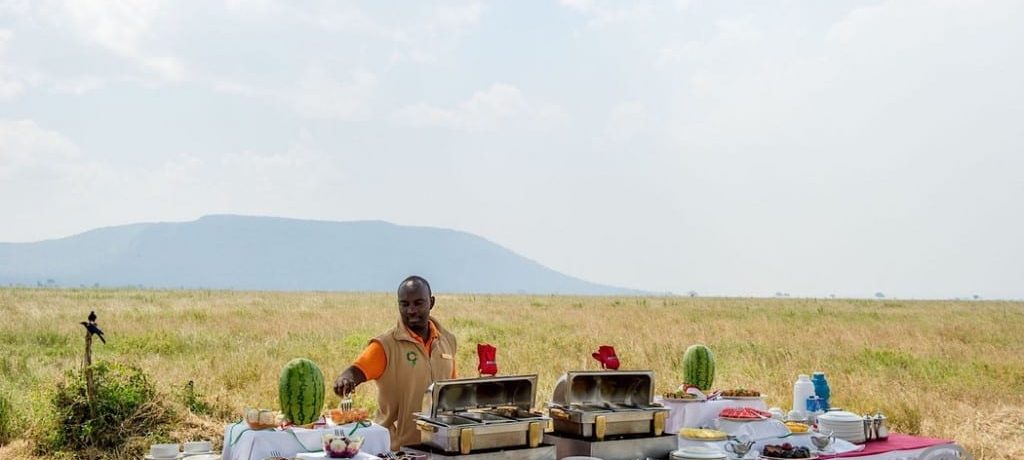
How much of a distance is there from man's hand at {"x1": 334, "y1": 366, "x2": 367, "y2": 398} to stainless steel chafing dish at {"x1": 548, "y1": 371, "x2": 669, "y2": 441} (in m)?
1.15

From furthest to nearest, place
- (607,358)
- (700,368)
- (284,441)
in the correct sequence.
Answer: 1. (700,368)
2. (607,358)
3. (284,441)

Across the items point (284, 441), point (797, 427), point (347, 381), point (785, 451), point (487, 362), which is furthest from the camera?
point (797, 427)

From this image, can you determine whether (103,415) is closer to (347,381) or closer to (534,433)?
(347,381)

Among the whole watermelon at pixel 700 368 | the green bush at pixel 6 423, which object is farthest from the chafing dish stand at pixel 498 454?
the green bush at pixel 6 423

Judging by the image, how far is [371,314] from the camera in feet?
114

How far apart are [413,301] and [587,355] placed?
1375 centimetres

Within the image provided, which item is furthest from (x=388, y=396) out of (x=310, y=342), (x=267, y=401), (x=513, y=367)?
(x=310, y=342)

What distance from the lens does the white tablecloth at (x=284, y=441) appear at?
473cm

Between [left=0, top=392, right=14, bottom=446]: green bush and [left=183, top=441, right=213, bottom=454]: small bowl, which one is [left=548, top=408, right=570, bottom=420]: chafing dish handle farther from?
[left=0, top=392, right=14, bottom=446]: green bush

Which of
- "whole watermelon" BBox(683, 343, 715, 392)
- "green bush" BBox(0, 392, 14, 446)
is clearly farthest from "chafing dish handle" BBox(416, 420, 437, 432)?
"green bush" BBox(0, 392, 14, 446)

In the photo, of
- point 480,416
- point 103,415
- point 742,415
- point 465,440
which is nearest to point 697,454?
point 742,415

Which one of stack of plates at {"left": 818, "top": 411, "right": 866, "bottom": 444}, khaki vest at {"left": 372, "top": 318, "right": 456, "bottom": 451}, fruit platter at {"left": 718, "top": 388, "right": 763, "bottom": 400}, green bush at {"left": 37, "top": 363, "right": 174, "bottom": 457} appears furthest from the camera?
green bush at {"left": 37, "top": 363, "right": 174, "bottom": 457}

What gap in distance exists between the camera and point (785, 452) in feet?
18.4

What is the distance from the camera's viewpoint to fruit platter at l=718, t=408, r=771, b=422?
6.03 m
